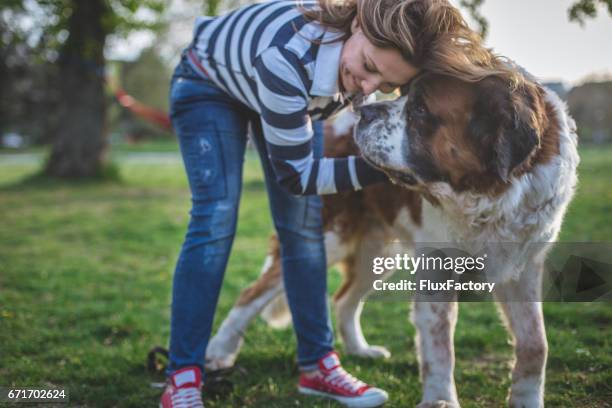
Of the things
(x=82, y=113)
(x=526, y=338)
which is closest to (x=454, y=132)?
(x=526, y=338)

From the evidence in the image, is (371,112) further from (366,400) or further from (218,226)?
(366,400)

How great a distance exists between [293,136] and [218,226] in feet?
1.53

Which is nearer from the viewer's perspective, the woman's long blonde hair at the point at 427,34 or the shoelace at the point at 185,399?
the woman's long blonde hair at the point at 427,34

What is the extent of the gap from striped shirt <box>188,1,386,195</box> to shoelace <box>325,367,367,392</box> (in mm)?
788

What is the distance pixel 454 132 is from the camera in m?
2.01

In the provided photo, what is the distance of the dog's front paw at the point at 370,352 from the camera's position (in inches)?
114

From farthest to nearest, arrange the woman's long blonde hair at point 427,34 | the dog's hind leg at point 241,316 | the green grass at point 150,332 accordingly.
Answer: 1. the dog's hind leg at point 241,316
2. the green grass at point 150,332
3. the woman's long blonde hair at point 427,34

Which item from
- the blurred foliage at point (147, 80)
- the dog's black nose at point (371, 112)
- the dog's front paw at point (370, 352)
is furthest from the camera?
the blurred foliage at point (147, 80)

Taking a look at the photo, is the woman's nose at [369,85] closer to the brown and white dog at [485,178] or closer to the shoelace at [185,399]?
the brown and white dog at [485,178]

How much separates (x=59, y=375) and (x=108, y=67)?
966cm

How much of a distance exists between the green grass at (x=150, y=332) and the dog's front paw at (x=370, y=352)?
0.17 feet

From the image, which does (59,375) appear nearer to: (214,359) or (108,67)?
(214,359)

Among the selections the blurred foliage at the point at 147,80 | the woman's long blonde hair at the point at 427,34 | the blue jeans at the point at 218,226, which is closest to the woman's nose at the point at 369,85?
the woman's long blonde hair at the point at 427,34

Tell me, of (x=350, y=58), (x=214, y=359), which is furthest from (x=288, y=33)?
(x=214, y=359)
